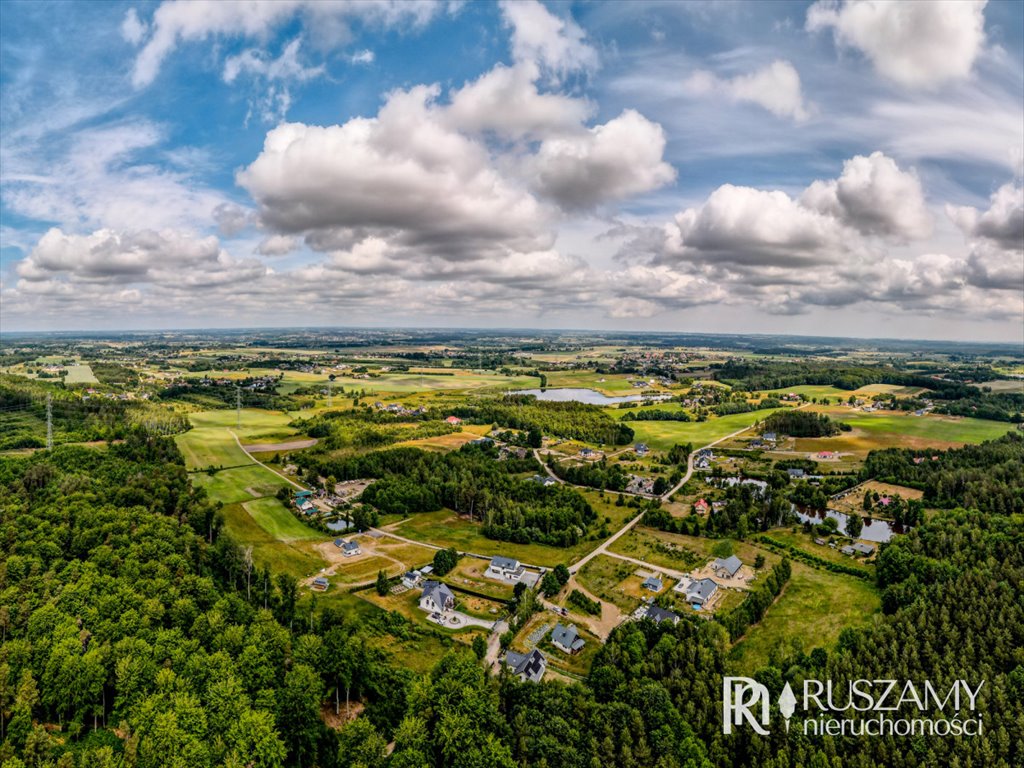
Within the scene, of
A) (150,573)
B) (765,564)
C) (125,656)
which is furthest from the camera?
(765,564)

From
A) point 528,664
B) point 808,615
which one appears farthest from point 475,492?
point 808,615

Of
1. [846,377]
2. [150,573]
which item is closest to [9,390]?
[150,573]

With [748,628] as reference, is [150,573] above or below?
above

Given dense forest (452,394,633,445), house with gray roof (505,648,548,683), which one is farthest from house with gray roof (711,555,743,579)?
dense forest (452,394,633,445)

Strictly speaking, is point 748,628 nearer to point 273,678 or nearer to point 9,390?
point 273,678

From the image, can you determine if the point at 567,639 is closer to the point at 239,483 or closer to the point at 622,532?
the point at 622,532

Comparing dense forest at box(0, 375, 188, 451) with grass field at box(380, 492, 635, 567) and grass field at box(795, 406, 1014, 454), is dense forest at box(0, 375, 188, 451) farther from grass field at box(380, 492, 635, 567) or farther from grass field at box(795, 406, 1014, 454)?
grass field at box(795, 406, 1014, 454)

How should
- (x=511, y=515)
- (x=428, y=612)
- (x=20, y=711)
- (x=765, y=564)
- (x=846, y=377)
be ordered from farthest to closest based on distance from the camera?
(x=846, y=377) < (x=511, y=515) < (x=765, y=564) < (x=428, y=612) < (x=20, y=711)
